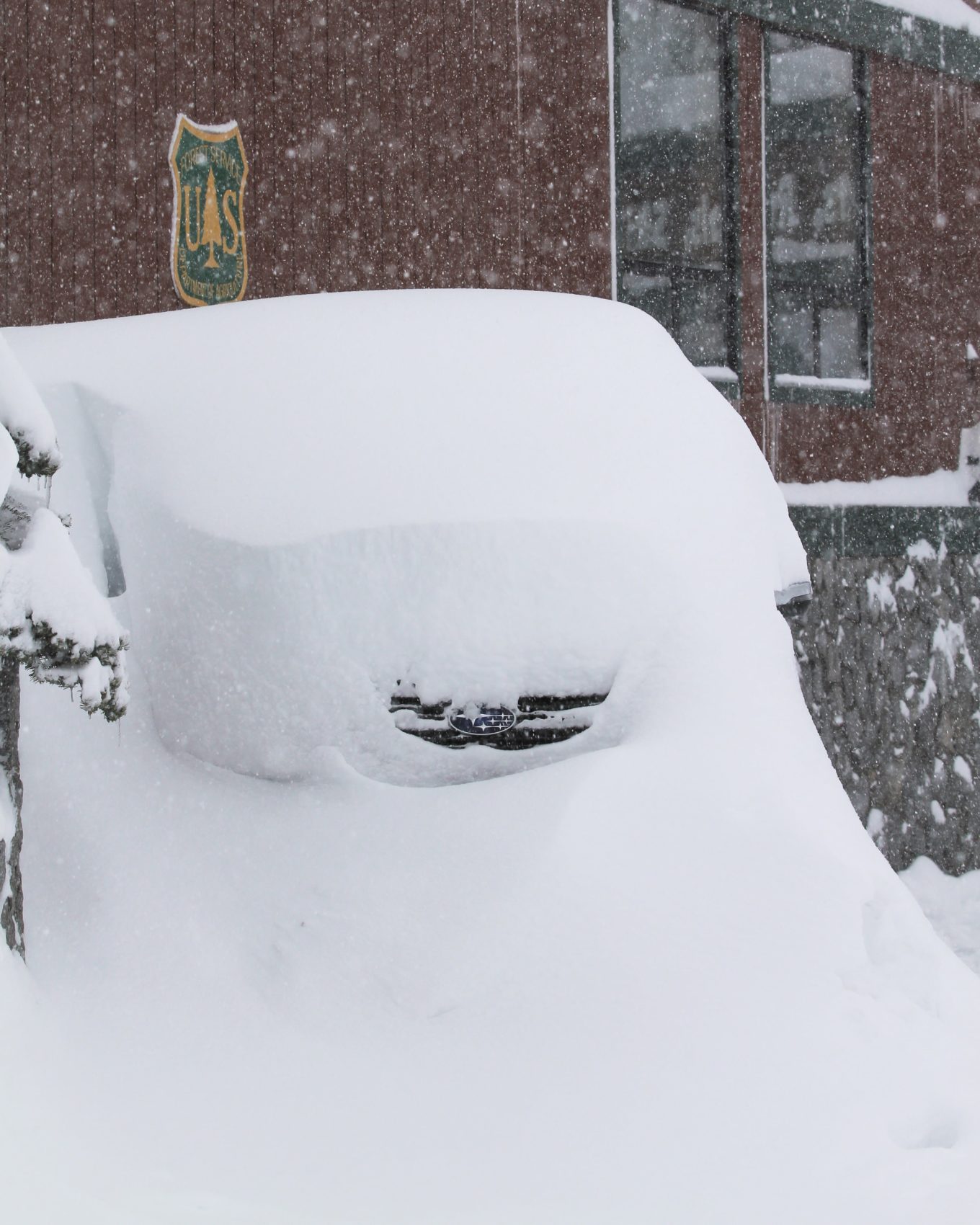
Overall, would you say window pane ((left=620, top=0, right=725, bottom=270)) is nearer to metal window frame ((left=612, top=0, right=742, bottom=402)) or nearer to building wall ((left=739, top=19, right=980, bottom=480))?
metal window frame ((left=612, top=0, right=742, bottom=402))

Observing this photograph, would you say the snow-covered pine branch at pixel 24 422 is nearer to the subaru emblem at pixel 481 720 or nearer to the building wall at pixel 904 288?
the subaru emblem at pixel 481 720

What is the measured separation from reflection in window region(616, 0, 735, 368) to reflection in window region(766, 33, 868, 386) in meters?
0.36

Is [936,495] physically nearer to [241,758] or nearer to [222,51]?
[222,51]

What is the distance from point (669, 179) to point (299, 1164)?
328 inches

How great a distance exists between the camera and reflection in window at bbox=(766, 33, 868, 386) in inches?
374

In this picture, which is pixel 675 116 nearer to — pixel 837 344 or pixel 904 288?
pixel 904 288

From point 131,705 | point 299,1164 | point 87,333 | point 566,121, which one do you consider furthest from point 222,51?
point 299,1164

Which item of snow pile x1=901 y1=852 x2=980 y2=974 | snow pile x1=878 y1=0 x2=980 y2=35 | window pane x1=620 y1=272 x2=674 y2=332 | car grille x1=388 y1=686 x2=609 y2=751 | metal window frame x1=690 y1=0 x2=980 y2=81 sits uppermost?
snow pile x1=878 y1=0 x2=980 y2=35

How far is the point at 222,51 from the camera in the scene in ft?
22.1

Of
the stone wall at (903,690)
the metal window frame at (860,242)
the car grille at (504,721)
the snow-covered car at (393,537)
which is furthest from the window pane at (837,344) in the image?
the car grille at (504,721)

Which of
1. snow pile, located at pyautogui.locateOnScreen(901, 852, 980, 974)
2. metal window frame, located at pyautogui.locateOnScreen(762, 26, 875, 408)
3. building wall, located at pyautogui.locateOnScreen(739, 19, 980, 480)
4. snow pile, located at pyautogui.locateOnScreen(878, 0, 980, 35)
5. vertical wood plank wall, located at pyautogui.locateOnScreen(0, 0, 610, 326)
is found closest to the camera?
vertical wood plank wall, located at pyautogui.locateOnScreen(0, 0, 610, 326)

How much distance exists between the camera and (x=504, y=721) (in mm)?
3344

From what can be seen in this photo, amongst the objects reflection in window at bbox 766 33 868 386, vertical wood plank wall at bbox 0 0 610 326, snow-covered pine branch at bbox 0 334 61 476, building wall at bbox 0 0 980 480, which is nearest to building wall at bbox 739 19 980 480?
building wall at bbox 0 0 980 480

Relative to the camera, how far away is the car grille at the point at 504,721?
3.30 m
